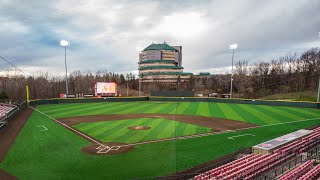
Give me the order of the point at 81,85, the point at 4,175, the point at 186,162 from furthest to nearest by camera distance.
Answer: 1. the point at 81,85
2. the point at 186,162
3. the point at 4,175

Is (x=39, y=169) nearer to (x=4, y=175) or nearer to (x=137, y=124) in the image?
(x=4, y=175)

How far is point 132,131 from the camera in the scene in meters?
22.3

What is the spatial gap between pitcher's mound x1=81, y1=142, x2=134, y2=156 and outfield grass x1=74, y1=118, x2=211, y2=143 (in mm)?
1381

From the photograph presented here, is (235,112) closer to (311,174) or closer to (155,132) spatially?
(155,132)

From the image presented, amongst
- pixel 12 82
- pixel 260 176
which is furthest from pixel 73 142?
pixel 12 82

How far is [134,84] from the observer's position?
116m

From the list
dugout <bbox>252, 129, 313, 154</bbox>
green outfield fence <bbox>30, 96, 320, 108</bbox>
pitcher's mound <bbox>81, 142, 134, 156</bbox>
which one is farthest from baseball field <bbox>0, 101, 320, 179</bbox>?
green outfield fence <bbox>30, 96, 320, 108</bbox>

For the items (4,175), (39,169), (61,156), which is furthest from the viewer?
(61,156)

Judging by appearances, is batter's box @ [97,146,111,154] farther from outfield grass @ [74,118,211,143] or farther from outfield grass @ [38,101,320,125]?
outfield grass @ [38,101,320,125]

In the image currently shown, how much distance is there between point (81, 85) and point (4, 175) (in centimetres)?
8235

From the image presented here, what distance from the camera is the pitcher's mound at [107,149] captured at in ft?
51.6

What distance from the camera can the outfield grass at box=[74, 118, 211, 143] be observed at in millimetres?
19562

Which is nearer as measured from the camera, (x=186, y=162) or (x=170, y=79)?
(x=186, y=162)

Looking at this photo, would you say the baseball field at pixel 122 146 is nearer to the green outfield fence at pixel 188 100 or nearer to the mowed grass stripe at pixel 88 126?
the mowed grass stripe at pixel 88 126
